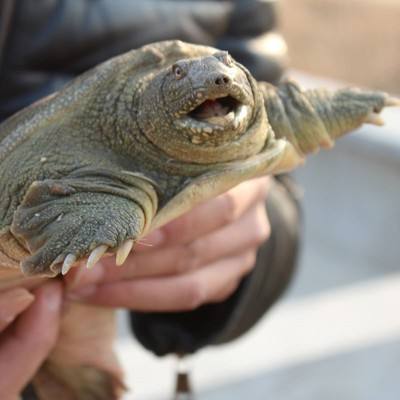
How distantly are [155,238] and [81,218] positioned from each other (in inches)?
10.3

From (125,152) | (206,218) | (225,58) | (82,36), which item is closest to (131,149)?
(125,152)

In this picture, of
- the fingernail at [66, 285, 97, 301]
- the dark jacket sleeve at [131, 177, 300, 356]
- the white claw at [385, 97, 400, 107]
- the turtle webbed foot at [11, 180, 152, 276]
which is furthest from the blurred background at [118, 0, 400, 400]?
the turtle webbed foot at [11, 180, 152, 276]

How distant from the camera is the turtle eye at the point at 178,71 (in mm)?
619

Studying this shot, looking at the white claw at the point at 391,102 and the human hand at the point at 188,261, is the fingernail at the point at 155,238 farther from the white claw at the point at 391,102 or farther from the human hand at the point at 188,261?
the white claw at the point at 391,102

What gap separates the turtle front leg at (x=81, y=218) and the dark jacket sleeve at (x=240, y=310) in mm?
423

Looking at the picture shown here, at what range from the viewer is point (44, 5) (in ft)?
3.09

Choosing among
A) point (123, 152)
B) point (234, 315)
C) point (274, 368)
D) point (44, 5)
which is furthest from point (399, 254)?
point (123, 152)

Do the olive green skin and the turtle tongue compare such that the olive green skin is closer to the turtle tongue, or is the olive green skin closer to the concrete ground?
the turtle tongue

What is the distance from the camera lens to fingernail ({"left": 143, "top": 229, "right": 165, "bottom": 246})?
81 centimetres

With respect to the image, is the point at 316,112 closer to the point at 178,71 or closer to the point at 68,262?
the point at 178,71

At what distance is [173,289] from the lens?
0.88 meters

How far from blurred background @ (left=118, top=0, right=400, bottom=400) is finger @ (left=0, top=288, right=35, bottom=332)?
1.84 ft

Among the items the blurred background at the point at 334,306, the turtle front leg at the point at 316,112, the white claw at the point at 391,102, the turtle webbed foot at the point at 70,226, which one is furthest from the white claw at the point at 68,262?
the blurred background at the point at 334,306

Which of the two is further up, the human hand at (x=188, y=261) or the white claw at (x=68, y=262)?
the white claw at (x=68, y=262)
